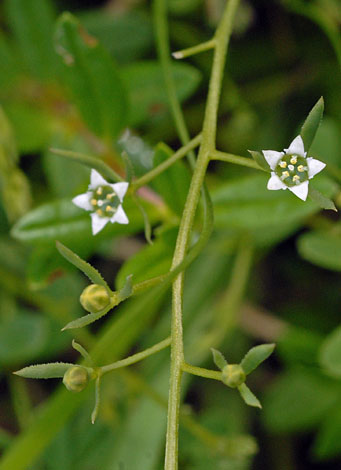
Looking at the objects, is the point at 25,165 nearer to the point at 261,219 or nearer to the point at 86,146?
the point at 86,146

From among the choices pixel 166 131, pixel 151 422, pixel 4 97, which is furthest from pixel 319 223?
pixel 4 97

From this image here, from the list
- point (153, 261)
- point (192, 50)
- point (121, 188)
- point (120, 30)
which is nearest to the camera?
point (121, 188)

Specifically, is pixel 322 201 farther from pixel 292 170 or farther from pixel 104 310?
pixel 104 310

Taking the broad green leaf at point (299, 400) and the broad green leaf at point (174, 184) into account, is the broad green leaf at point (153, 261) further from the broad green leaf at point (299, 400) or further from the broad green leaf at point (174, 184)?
the broad green leaf at point (299, 400)

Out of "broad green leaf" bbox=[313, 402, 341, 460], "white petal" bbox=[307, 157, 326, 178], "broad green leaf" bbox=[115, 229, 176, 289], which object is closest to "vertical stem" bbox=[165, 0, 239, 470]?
"white petal" bbox=[307, 157, 326, 178]

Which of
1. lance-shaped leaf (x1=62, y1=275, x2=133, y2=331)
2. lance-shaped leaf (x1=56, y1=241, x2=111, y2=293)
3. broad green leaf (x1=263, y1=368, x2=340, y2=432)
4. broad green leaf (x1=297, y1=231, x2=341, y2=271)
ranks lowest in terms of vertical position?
broad green leaf (x1=263, y1=368, x2=340, y2=432)

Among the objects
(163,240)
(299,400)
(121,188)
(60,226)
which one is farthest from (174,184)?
(299,400)

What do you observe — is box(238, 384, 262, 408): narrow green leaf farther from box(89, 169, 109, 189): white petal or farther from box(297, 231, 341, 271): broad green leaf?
box(297, 231, 341, 271): broad green leaf
